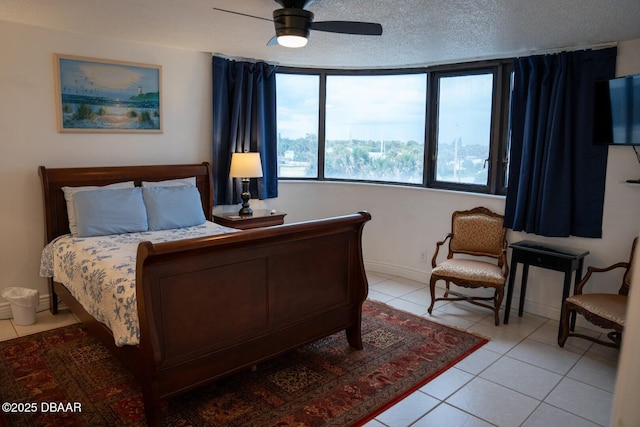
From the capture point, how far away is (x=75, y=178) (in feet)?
12.8

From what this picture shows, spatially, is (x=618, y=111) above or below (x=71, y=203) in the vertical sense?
above

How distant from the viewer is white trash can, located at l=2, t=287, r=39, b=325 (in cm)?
364

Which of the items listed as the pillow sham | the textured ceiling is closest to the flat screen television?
the textured ceiling

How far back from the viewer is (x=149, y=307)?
2266 millimetres

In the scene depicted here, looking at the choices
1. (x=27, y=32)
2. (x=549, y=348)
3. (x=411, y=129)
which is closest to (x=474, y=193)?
(x=411, y=129)

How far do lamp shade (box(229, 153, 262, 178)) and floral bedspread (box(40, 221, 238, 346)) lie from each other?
0.74m

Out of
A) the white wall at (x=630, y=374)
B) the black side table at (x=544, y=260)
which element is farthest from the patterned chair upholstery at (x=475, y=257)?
the white wall at (x=630, y=374)

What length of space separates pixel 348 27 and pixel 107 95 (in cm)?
242

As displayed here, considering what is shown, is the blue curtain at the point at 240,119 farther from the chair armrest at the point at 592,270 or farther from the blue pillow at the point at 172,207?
the chair armrest at the point at 592,270

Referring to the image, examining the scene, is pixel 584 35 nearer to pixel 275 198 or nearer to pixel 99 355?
pixel 275 198

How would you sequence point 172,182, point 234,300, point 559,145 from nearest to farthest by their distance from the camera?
1. point 234,300
2. point 559,145
3. point 172,182

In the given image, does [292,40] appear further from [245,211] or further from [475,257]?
[475,257]

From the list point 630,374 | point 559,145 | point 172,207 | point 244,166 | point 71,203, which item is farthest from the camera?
point 244,166

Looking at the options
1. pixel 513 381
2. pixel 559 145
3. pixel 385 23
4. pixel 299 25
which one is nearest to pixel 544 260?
pixel 559 145
